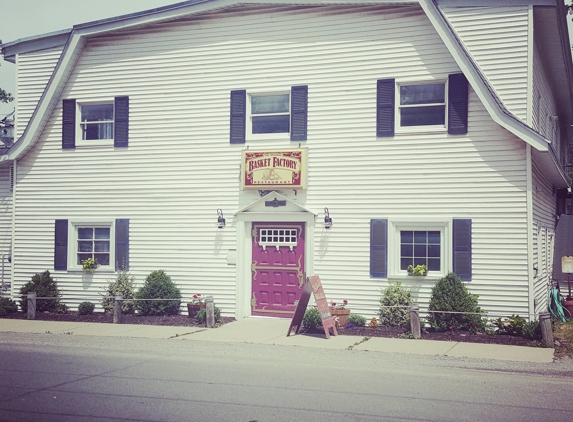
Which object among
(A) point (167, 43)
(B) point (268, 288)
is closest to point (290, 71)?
(A) point (167, 43)

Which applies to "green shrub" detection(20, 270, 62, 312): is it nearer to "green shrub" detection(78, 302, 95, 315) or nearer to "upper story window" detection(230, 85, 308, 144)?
"green shrub" detection(78, 302, 95, 315)

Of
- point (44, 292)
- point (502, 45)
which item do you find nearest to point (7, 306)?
point (44, 292)

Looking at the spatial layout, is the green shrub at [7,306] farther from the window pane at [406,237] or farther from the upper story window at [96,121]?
the window pane at [406,237]

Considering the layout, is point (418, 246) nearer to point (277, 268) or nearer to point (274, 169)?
point (277, 268)

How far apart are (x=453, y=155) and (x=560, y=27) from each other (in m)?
3.83

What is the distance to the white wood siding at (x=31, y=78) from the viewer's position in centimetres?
1700

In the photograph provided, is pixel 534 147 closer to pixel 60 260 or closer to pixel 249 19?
pixel 249 19

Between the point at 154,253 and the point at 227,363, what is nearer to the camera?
the point at 227,363

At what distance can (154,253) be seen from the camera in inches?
619

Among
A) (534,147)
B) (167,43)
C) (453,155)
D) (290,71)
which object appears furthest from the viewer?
(167,43)

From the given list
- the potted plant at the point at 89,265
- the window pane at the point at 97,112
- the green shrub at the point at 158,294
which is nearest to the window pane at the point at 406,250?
the green shrub at the point at 158,294

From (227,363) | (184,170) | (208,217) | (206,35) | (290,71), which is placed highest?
(206,35)

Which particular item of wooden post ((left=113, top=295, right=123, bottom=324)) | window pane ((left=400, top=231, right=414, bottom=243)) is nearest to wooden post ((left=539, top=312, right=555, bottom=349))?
window pane ((left=400, top=231, right=414, bottom=243))

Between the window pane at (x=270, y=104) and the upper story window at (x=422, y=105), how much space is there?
8.93 ft
